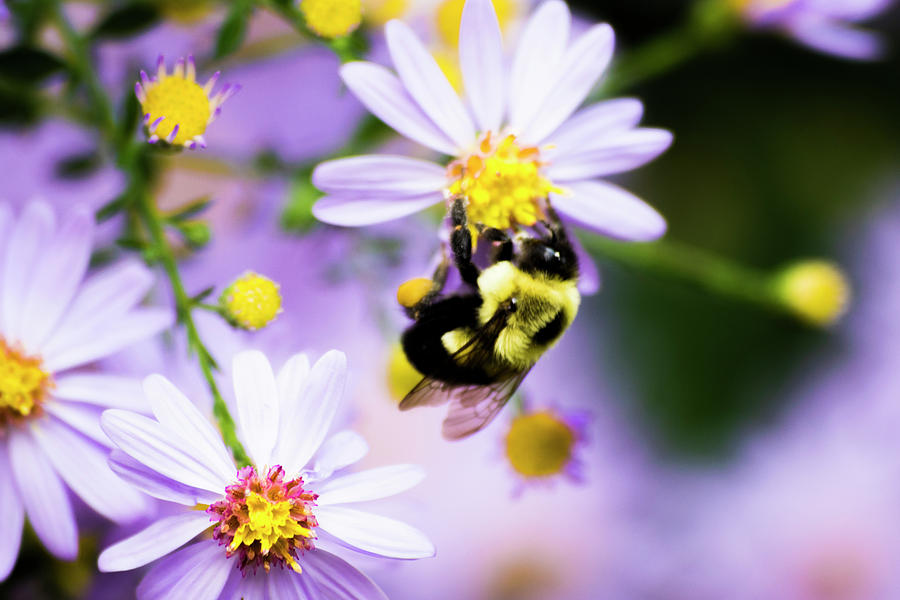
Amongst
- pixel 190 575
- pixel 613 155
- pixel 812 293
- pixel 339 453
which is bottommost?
pixel 190 575

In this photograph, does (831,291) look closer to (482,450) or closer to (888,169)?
(482,450)

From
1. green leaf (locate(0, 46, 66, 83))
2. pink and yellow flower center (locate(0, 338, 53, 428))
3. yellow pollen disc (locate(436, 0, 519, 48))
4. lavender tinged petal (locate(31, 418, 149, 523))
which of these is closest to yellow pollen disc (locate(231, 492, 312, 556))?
lavender tinged petal (locate(31, 418, 149, 523))

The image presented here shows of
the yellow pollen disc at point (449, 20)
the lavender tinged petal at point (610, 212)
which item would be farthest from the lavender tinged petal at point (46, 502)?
the yellow pollen disc at point (449, 20)

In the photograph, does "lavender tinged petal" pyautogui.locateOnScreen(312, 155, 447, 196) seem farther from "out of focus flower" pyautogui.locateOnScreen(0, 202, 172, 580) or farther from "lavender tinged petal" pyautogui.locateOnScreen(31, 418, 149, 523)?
"lavender tinged petal" pyautogui.locateOnScreen(31, 418, 149, 523)

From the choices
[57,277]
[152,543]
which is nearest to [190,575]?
[152,543]

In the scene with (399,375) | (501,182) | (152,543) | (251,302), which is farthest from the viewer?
(399,375)

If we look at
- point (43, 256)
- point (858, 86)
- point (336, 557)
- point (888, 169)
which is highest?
point (858, 86)

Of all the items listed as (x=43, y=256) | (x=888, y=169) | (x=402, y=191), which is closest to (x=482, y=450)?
(x=402, y=191)

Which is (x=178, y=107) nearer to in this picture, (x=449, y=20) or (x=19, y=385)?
(x=19, y=385)
